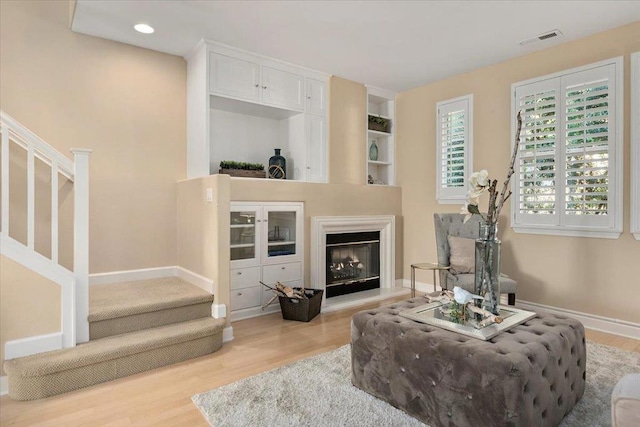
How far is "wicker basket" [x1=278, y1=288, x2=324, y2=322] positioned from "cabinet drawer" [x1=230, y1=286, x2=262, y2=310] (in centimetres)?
30

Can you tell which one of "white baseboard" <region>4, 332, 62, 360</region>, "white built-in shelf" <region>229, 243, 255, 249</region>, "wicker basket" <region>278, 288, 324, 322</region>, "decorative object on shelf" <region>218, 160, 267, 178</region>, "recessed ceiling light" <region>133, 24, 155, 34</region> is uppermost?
"recessed ceiling light" <region>133, 24, 155, 34</region>

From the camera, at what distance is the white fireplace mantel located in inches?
172

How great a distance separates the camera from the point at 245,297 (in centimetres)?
390

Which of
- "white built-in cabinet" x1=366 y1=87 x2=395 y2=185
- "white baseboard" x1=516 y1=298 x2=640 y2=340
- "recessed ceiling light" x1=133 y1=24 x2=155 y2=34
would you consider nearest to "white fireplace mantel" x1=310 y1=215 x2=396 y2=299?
"white built-in cabinet" x1=366 y1=87 x2=395 y2=185

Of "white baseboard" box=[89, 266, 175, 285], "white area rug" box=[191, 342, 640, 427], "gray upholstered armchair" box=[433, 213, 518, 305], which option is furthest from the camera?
"gray upholstered armchair" box=[433, 213, 518, 305]

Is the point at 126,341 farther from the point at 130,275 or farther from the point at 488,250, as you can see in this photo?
the point at 488,250

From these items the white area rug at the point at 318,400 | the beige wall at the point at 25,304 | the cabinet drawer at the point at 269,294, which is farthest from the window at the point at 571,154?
the beige wall at the point at 25,304

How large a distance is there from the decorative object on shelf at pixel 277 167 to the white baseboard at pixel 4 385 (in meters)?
2.84

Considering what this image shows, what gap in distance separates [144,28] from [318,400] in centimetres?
348

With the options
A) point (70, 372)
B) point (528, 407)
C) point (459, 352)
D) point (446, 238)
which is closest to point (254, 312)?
point (70, 372)

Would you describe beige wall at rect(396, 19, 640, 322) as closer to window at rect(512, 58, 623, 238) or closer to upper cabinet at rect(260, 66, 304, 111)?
window at rect(512, 58, 623, 238)

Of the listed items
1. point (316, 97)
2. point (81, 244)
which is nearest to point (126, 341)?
point (81, 244)

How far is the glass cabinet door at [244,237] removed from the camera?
12.6 feet

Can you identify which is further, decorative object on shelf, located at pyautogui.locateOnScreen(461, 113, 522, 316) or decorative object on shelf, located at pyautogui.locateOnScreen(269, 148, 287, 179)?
decorative object on shelf, located at pyautogui.locateOnScreen(269, 148, 287, 179)
